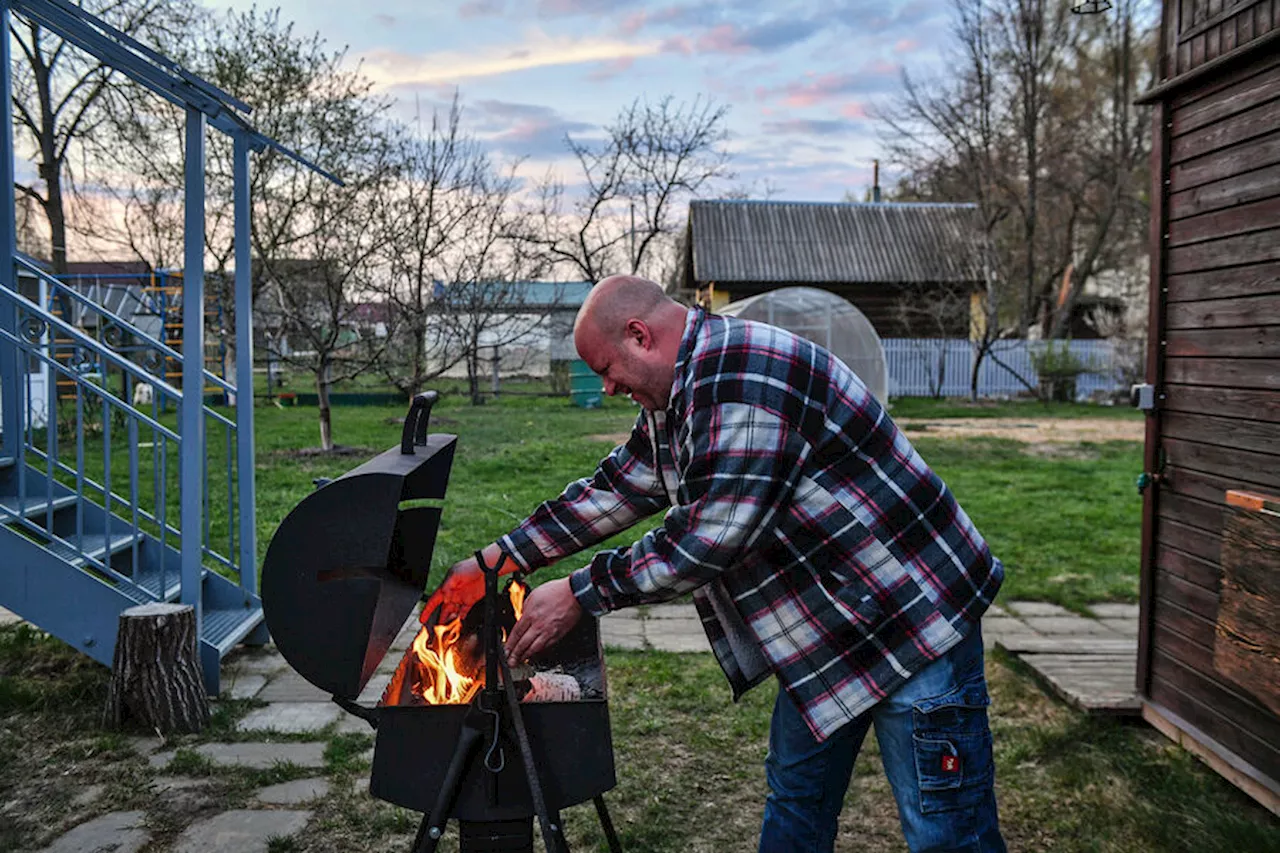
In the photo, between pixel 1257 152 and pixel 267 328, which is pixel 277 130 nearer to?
pixel 267 328

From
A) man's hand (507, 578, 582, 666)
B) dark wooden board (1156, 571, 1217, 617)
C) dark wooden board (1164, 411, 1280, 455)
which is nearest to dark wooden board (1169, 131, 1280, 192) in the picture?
dark wooden board (1164, 411, 1280, 455)

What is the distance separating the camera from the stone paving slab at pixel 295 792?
145 inches

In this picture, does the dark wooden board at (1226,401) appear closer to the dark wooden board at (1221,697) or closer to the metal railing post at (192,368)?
the dark wooden board at (1221,697)

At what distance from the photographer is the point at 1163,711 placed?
4312mm

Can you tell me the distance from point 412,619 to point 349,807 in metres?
2.50

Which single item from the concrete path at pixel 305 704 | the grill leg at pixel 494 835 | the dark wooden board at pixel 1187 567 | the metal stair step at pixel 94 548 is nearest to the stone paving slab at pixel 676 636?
the concrete path at pixel 305 704

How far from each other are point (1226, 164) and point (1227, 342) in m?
0.68

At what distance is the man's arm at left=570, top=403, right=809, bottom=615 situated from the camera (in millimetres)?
2045

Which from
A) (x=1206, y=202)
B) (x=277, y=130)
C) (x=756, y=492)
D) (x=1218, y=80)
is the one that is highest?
(x=277, y=130)

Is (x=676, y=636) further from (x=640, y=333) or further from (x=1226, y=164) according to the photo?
(x=640, y=333)

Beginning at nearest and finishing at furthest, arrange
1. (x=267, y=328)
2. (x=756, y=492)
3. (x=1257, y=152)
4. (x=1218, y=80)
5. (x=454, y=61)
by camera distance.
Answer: (x=756, y=492) < (x=1257, y=152) < (x=1218, y=80) < (x=454, y=61) < (x=267, y=328)

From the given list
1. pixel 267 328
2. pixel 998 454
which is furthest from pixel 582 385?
pixel 998 454

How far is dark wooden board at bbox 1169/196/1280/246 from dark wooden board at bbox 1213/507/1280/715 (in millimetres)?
1052

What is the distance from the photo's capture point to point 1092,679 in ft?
16.0
